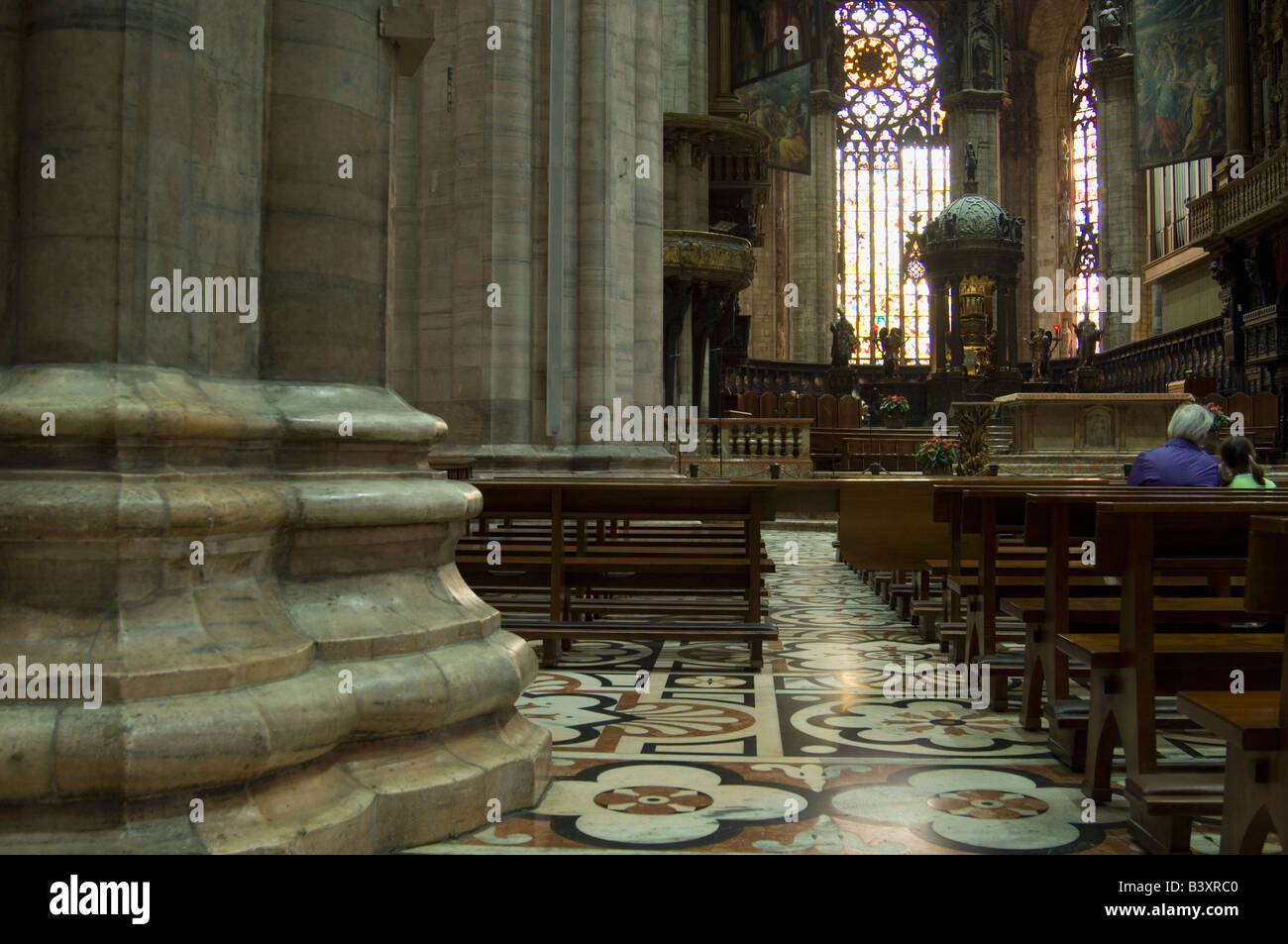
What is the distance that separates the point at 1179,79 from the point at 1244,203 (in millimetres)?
3708

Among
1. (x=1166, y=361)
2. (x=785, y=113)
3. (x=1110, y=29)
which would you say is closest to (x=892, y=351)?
(x=1166, y=361)

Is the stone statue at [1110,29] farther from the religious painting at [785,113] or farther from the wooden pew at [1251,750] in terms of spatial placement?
the wooden pew at [1251,750]

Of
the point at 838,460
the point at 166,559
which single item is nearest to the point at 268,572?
the point at 166,559

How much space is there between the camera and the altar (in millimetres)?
19203

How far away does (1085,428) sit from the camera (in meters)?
A: 19.8

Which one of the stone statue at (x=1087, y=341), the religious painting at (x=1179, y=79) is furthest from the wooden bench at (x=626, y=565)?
the stone statue at (x=1087, y=341)

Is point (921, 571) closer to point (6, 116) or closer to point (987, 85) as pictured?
point (6, 116)

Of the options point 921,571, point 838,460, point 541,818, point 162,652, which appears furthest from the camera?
point 838,460

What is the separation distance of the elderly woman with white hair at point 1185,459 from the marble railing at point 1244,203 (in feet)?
54.8

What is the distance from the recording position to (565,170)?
36.8ft

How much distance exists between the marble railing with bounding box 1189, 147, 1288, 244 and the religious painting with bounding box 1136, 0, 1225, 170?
4.09ft

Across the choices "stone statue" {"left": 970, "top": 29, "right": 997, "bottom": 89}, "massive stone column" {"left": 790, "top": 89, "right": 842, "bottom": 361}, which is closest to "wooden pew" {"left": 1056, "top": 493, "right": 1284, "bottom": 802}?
"massive stone column" {"left": 790, "top": 89, "right": 842, "bottom": 361}

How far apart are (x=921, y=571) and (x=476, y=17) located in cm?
631

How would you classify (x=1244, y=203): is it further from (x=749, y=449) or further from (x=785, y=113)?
(x=749, y=449)
